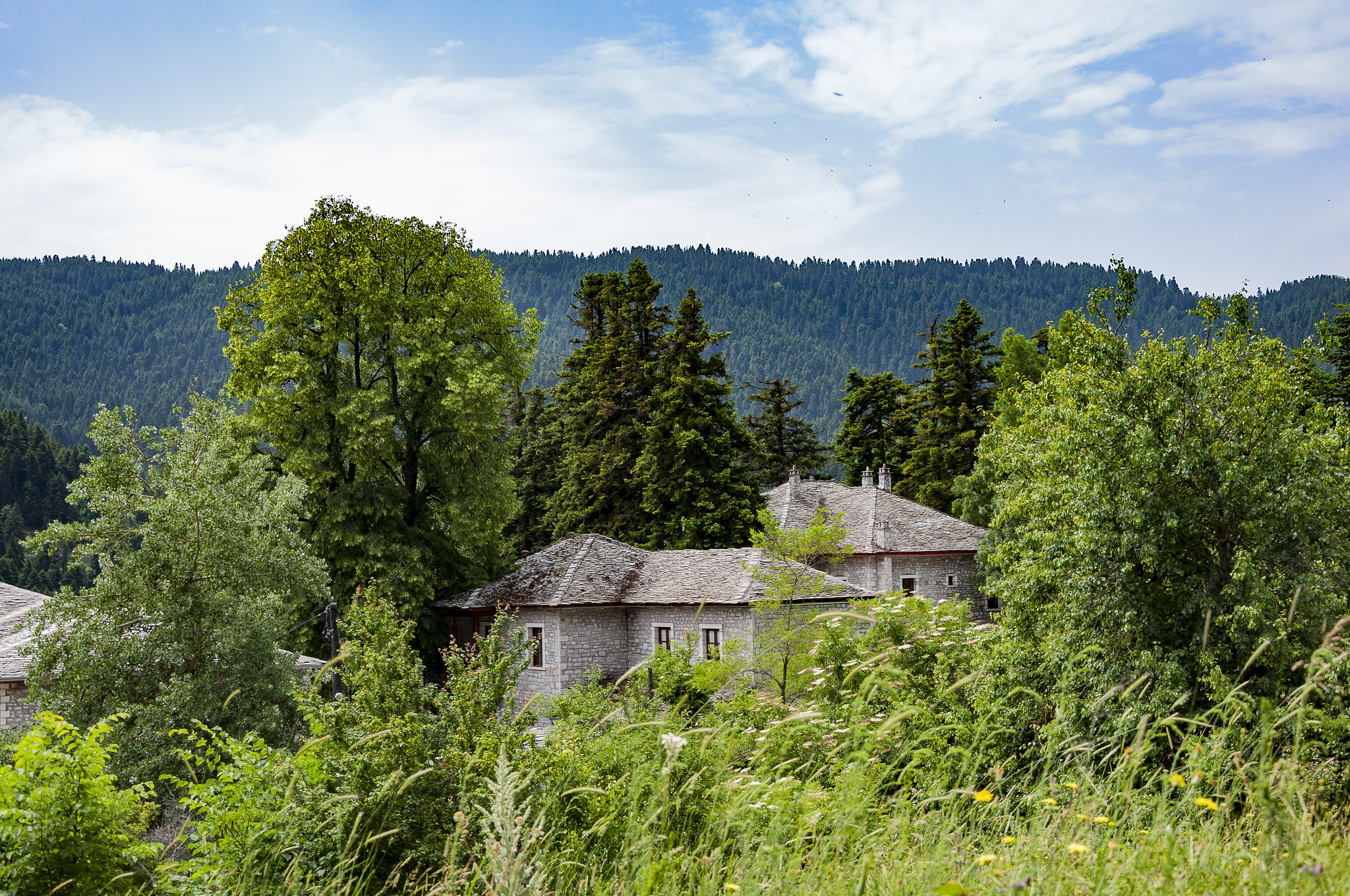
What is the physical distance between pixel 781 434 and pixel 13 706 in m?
42.3

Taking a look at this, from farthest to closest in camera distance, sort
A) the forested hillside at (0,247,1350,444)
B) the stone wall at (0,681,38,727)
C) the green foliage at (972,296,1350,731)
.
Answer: the forested hillside at (0,247,1350,444) < the stone wall at (0,681,38,727) < the green foliage at (972,296,1350,731)

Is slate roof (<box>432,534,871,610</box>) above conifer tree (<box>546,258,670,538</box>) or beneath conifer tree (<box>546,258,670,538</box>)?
beneath

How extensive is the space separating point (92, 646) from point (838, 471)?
102 meters

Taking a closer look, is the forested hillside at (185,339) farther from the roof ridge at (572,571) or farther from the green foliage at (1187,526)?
the green foliage at (1187,526)

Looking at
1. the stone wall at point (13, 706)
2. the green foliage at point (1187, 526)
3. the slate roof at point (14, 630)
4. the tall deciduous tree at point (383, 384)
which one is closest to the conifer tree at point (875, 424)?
the tall deciduous tree at point (383, 384)

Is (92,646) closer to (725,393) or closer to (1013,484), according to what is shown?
(1013,484)

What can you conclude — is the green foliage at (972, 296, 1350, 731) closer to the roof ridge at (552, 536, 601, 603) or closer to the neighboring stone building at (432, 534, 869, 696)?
the neighboring stone building at (432, 534, 869, 696)

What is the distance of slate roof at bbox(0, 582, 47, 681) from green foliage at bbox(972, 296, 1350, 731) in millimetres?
15034

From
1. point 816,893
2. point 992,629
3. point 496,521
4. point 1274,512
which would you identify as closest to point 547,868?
point 816,893

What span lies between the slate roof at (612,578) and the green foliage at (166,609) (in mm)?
12419

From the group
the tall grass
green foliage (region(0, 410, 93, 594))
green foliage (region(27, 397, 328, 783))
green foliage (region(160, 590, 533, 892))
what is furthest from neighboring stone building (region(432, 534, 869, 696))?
green foliage (region(0, 410, 93, 594))

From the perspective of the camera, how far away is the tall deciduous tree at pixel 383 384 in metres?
25.9

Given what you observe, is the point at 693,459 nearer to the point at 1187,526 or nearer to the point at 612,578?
the point at 612,578

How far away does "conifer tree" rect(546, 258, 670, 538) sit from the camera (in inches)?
1420
